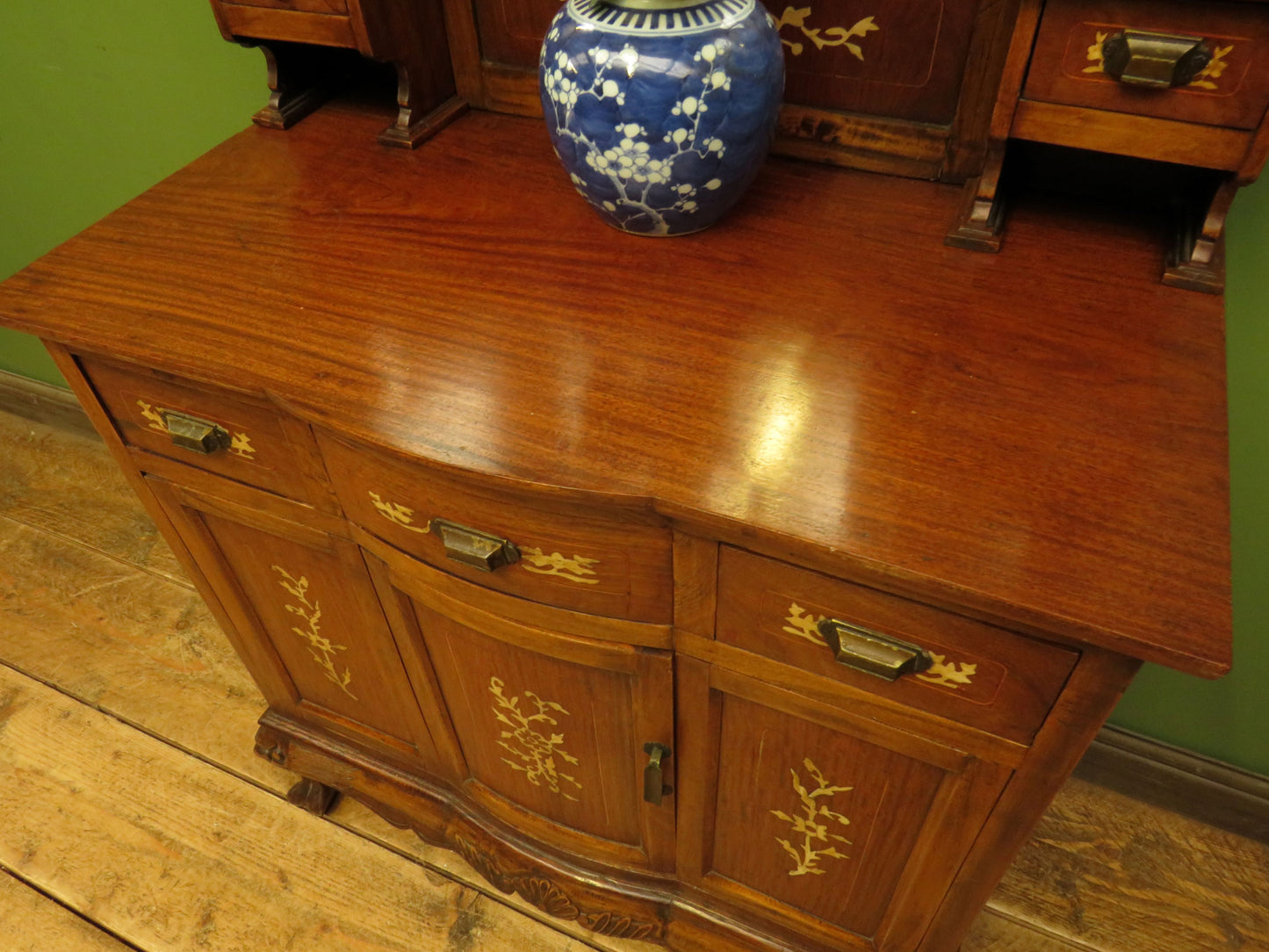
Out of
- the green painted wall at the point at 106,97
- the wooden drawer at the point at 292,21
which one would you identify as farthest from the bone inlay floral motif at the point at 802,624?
the green painted wall at the point at 106,97

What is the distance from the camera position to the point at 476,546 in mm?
729

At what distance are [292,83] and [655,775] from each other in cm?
Answer: 88

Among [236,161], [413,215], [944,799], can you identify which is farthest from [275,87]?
[944,799]

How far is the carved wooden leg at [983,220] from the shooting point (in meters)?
0.76

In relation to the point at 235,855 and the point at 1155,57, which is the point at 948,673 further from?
the point at 235,855

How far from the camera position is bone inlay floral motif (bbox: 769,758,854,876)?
81 cm

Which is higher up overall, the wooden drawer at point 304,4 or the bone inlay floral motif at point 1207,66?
the bone inlay floral motif at point 1207,66

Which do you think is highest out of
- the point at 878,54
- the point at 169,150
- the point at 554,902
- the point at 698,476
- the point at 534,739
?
the point at 878,54

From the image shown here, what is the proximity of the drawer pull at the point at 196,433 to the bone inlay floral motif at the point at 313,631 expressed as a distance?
19cm

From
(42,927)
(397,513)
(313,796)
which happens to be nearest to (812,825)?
(397,513)

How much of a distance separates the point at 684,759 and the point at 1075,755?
37 cm

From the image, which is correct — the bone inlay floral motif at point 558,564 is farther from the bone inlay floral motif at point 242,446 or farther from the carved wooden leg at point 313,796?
the carved wooden leg at point 313,796

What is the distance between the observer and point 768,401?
25.9 inches

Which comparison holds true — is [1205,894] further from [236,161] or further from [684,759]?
[236,161]
